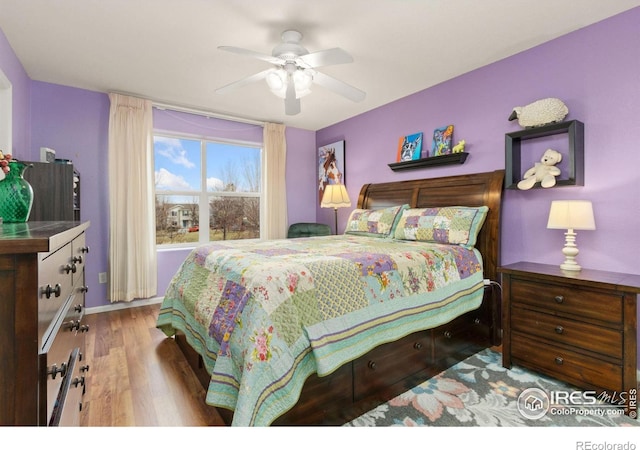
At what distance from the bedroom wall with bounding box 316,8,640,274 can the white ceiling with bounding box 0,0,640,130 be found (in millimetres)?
136

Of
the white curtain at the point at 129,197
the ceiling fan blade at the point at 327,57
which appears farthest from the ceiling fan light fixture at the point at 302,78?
the white curtain at the point at 129,197

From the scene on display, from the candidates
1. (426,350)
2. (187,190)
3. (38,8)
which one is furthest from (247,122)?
(426,350)

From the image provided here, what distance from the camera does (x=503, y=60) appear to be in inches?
110

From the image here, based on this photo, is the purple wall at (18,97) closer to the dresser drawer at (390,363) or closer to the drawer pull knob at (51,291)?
the drawer pull knob at (51,291)

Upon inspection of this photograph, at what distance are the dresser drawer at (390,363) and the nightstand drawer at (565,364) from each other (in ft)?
2.20

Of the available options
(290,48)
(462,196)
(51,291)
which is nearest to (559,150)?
(462,196)

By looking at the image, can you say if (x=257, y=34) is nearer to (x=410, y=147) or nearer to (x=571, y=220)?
(x=410, y=147)

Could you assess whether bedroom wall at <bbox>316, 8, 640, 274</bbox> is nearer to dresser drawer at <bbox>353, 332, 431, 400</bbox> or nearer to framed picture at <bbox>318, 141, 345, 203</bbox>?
dresser drawer at <bbox>353, 332, 431, 400</bbox>

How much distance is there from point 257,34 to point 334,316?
216 centimetres

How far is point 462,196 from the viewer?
300 centimetres

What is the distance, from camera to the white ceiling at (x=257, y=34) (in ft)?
6.84

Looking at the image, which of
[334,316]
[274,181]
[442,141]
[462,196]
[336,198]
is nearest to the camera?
[334,316]
